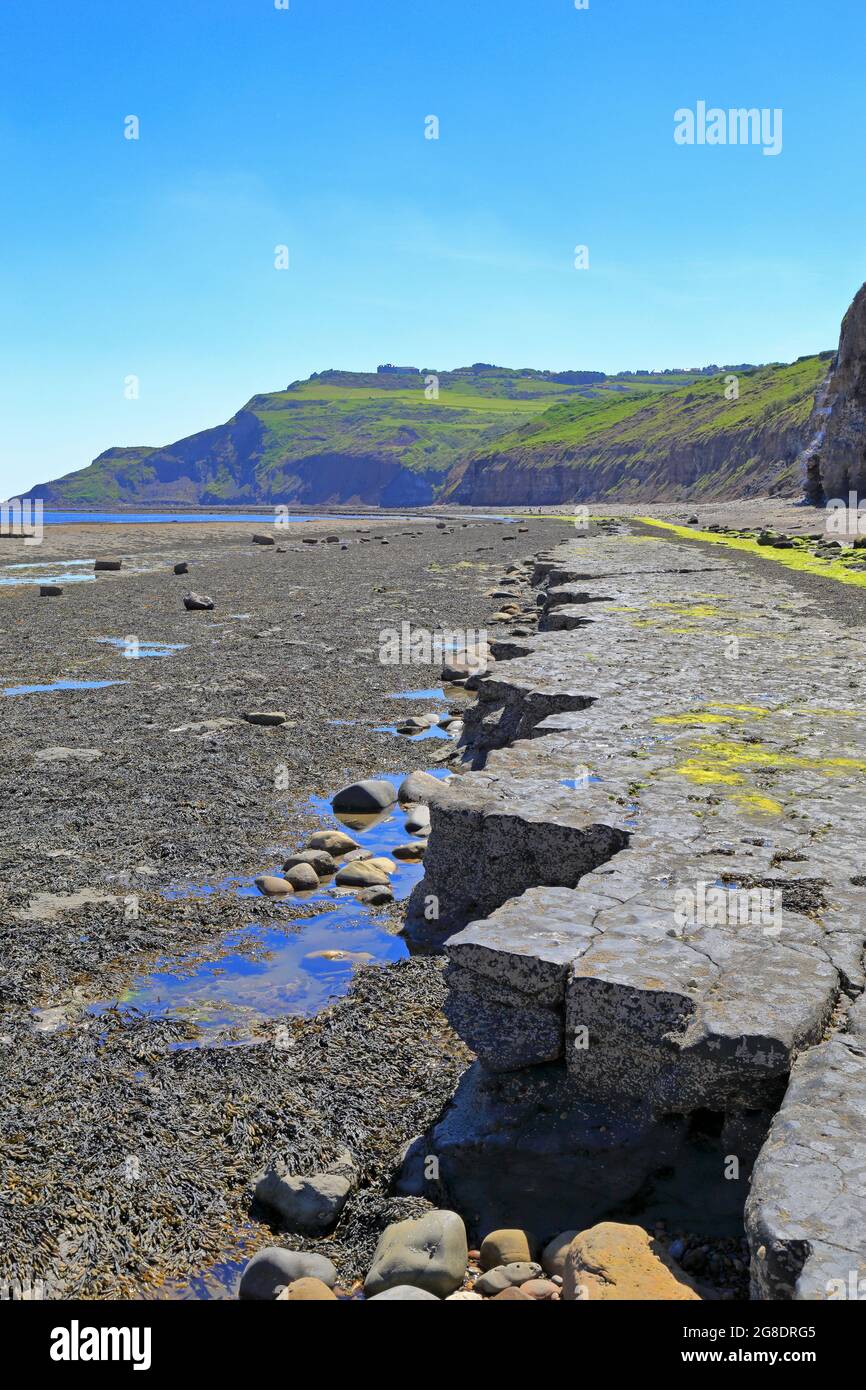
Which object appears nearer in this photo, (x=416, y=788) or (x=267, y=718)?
(x=416, y=788)

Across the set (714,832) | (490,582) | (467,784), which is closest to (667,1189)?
(714,832)

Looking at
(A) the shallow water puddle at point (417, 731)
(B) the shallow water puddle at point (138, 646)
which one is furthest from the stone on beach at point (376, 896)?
(B) the shallow water puddle at point (138, 646)

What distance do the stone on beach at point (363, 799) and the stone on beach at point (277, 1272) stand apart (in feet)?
21.0

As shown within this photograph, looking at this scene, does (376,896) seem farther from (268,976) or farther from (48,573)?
(48,573)

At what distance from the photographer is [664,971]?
4.42m

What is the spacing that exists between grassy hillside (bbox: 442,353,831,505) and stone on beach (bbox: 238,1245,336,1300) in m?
89.2

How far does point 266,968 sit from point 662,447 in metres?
135

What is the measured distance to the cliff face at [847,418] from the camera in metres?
56.8

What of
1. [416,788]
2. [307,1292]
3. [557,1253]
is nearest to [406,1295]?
[307,1292]

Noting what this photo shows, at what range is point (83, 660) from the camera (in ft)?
63.9
